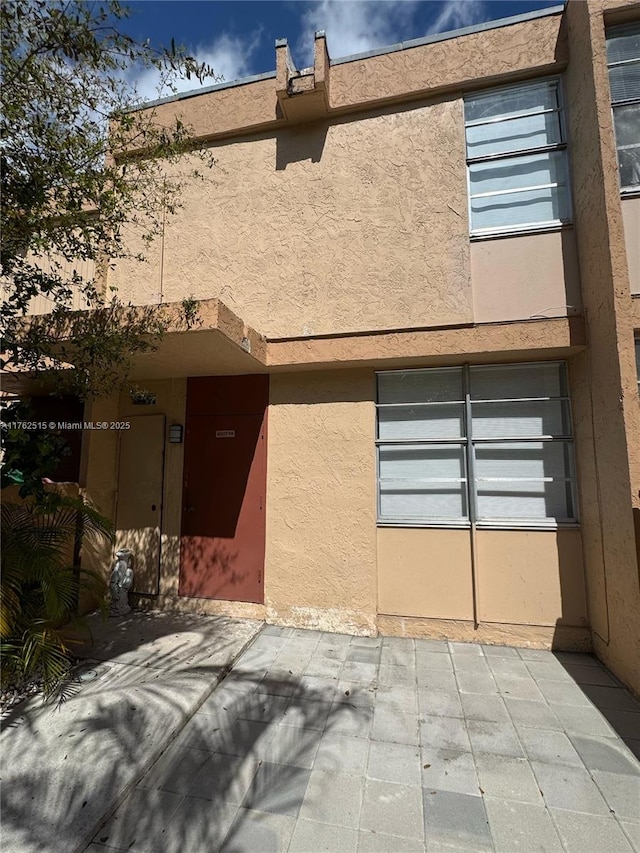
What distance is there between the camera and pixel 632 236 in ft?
14.1

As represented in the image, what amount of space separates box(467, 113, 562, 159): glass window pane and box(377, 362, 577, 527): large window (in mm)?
2715

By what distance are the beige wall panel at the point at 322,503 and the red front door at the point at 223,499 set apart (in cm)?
20

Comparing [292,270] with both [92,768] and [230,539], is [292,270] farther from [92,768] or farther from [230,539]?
[92,768]

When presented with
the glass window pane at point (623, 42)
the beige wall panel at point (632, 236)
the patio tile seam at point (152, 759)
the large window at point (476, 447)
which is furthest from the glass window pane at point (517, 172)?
the patio tile seam at point (152, 759)

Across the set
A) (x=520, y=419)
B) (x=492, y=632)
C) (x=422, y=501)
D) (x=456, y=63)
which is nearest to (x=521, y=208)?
(x=456, y=63)

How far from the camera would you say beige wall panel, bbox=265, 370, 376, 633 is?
4.93m

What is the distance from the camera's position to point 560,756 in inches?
113

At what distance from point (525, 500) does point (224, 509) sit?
3717 mm

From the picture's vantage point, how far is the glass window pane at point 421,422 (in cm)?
500

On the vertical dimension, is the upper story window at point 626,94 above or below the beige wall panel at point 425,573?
above

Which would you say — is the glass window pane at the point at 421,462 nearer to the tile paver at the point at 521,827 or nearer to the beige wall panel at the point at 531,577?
the beige wall panel at the point at 531,577

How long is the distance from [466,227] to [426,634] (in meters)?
4.83

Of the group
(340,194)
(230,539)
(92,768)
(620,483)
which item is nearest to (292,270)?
(340,194)

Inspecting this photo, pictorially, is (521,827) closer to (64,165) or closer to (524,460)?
(524,460)
